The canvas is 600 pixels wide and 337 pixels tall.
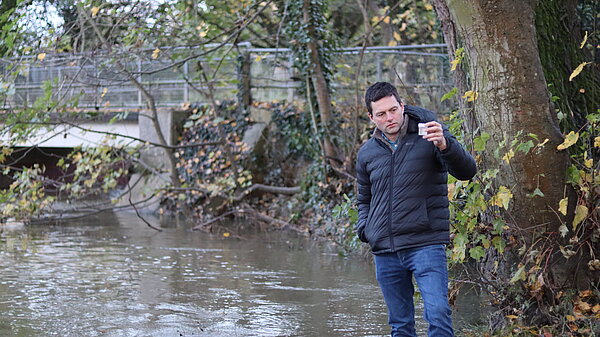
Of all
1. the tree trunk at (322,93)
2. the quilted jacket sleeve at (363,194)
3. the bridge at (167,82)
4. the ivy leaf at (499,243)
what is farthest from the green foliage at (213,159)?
the quilted jacket sleeve at (363,194)

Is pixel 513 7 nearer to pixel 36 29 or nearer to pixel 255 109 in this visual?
pixel 36 29

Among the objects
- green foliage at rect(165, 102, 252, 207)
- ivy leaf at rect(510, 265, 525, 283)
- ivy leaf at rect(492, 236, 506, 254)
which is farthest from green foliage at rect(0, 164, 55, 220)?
ivy leaf at rect(510, 265, 525, 283)

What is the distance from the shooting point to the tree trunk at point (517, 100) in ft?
19.0

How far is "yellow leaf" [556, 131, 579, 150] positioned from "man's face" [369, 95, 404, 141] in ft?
4.95

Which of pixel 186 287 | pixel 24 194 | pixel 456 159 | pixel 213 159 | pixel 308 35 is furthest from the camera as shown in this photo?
pixel 213 159

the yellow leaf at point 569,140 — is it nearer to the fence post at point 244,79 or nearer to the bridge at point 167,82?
the bridge at point 167,82

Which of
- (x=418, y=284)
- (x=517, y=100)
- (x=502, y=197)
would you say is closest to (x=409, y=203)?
(x=418, y=284)

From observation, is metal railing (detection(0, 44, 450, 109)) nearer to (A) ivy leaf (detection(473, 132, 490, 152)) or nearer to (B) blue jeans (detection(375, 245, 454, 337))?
(A) ivy leaf (detection(473, 132, 490, 152))

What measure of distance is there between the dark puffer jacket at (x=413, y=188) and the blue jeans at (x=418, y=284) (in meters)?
0.07

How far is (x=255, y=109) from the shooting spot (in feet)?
58.5

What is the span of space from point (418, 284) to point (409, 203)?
0.46 metres

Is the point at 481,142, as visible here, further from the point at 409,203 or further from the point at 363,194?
the point at 409,203

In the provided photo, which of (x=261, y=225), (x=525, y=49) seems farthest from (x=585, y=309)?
(x=261, y=225)

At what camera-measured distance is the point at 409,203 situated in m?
4.44
